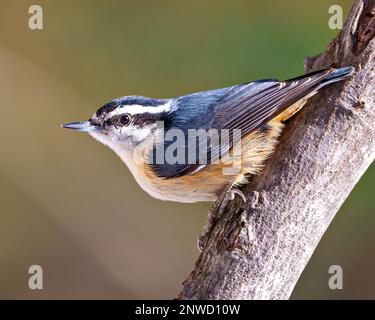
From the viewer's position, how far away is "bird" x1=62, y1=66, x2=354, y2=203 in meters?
3.17

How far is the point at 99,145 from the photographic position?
5.63 m

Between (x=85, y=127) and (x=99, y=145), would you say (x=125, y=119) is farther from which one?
(x=99, y=145)

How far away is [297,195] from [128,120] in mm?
1111

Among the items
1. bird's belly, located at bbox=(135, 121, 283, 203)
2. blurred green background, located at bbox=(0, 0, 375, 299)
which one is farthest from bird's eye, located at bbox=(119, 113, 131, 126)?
blurred green background, located at bbox=(0, 0, 375, 299)

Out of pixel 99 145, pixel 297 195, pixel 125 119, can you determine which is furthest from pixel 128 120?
pixel 99 145

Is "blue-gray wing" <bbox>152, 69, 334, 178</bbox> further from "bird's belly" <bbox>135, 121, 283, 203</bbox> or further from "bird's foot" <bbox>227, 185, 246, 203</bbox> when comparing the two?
"bird's foot" <bbox>227, 185, 246, 203</bbox>

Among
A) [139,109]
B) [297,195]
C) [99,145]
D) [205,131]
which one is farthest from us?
[99,145]

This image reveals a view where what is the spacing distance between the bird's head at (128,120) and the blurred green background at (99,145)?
1.75 meters

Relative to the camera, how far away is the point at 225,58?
17.6 ft

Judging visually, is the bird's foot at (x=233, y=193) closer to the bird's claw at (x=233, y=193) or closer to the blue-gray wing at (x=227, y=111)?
the bird's claw at (x=233, y=193)

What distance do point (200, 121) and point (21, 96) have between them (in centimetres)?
275

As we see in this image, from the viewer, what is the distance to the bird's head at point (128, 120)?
3.48 meters

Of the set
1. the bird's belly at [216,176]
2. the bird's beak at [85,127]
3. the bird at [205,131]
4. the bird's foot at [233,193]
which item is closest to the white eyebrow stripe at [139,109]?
the bird at [205,131]
